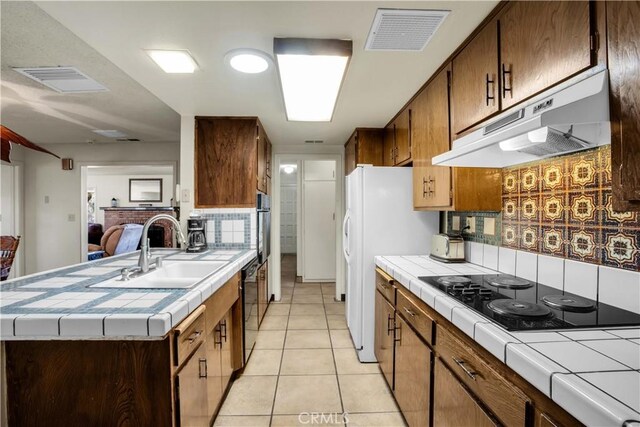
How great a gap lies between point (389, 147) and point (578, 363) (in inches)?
99.7

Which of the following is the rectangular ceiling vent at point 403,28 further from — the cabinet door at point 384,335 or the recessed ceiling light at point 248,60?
the cabinet door at point 384,335

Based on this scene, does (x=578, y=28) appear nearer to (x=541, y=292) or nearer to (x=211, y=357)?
(x=541, y=292)

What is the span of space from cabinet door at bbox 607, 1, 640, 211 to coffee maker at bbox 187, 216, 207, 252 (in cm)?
266

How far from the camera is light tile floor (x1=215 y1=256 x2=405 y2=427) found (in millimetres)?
1769

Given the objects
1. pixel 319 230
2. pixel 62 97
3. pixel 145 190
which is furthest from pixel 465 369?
pixel 145 190

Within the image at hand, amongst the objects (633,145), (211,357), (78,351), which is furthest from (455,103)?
(78,351)

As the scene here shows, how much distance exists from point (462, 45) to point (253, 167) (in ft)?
6.28

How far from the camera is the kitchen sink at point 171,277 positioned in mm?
1405

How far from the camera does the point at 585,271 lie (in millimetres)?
1194

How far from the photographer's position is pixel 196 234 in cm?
262

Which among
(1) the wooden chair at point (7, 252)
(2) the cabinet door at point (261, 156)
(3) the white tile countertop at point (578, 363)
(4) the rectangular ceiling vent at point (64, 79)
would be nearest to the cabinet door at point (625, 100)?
(3) the white tile countertop at point (578, 363)


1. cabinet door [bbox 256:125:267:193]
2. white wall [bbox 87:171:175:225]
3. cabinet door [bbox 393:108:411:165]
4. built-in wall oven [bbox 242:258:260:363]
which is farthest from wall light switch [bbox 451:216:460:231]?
white wall [bbox 87:171:175:225]

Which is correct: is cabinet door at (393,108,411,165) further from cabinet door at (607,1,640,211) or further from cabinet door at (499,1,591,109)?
cabinet door at (607,1,640,211)

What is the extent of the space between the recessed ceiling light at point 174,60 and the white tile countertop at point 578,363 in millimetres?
1944
